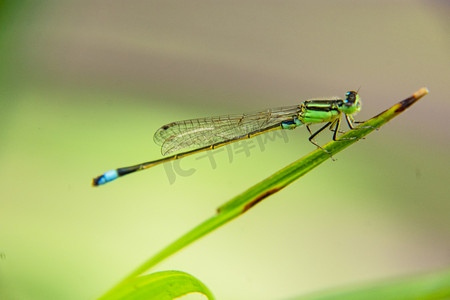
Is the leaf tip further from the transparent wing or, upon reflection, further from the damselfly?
the transparent wing

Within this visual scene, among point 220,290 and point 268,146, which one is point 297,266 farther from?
point 268,146

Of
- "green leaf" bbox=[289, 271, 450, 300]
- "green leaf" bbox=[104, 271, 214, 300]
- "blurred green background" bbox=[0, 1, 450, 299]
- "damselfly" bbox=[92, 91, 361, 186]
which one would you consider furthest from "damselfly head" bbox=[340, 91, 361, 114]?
"green leaf" bbox=[104, 271, 214, 300]

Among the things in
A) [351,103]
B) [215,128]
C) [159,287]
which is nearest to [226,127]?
[215,128]

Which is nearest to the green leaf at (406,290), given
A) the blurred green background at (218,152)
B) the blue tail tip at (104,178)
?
the blue tail tip at (104,178)

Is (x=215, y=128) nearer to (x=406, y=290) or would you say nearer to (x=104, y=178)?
(x=104, y=178)

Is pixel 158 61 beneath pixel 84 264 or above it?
above

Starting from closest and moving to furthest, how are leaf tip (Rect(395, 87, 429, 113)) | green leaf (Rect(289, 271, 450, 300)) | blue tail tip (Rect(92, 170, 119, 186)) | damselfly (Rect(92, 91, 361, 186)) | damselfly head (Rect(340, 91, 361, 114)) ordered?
green leaf (Rect(289, 271, 450, 300)), leaf tip (Rect(395, 87, 429, 113)), blue tail tip (Rect(92, 170, 119, 186)), damselfly head (Rect(340, 91, 361, 114)), damselfly (Rect(92, 91, 361, 186))

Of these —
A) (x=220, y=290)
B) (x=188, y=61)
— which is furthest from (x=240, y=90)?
(x=220, y=290)

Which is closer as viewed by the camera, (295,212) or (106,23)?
(295,212)
